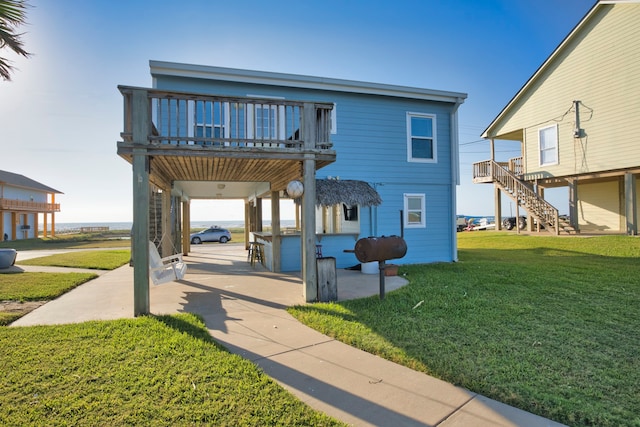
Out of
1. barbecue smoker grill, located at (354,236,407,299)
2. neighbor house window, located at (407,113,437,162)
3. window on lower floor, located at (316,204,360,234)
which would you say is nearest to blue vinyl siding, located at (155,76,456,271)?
neighbor house window, located at (407,113,437,162)

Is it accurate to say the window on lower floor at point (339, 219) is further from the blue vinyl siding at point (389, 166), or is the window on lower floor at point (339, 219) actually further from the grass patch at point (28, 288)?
the grass patch at point (28, 288)

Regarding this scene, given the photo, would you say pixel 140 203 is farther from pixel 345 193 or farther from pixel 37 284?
pixel 345 193

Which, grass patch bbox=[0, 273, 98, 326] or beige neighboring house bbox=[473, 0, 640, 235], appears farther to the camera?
beige neighboring house bbox=[473, 0, 640, 235]

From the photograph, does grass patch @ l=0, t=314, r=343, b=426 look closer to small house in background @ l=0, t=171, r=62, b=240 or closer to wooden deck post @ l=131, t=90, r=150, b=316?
wooden deck post @ l=131, t=90, r=150, b=316

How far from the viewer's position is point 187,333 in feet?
14.8

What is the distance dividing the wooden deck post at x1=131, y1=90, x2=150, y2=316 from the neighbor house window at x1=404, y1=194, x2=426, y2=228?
8.09 meters

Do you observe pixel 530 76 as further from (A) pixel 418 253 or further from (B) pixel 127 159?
(B) pixel 127 159

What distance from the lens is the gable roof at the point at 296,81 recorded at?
9.22m

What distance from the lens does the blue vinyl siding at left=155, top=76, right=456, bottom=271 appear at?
35.0 ft

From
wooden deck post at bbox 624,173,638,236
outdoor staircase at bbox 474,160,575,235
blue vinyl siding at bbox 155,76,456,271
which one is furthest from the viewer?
outdoor staircase at bbox 474,160,575,235

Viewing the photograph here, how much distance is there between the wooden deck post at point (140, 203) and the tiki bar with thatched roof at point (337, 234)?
4.60 m

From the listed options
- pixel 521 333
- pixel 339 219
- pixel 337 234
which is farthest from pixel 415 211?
pixel 521 333

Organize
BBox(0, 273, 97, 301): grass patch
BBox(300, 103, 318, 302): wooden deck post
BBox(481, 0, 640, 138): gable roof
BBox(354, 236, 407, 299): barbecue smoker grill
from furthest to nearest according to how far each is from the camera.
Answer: BBox(481, 0, 640, 138): gable roof
BBox(0, 273, 97, 301): grass patch
BBox(300, 103, 318, 302): wooden deck post
BBox(354, 236, 407, 299): barbecue smoker grill

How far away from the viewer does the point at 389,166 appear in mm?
11219
